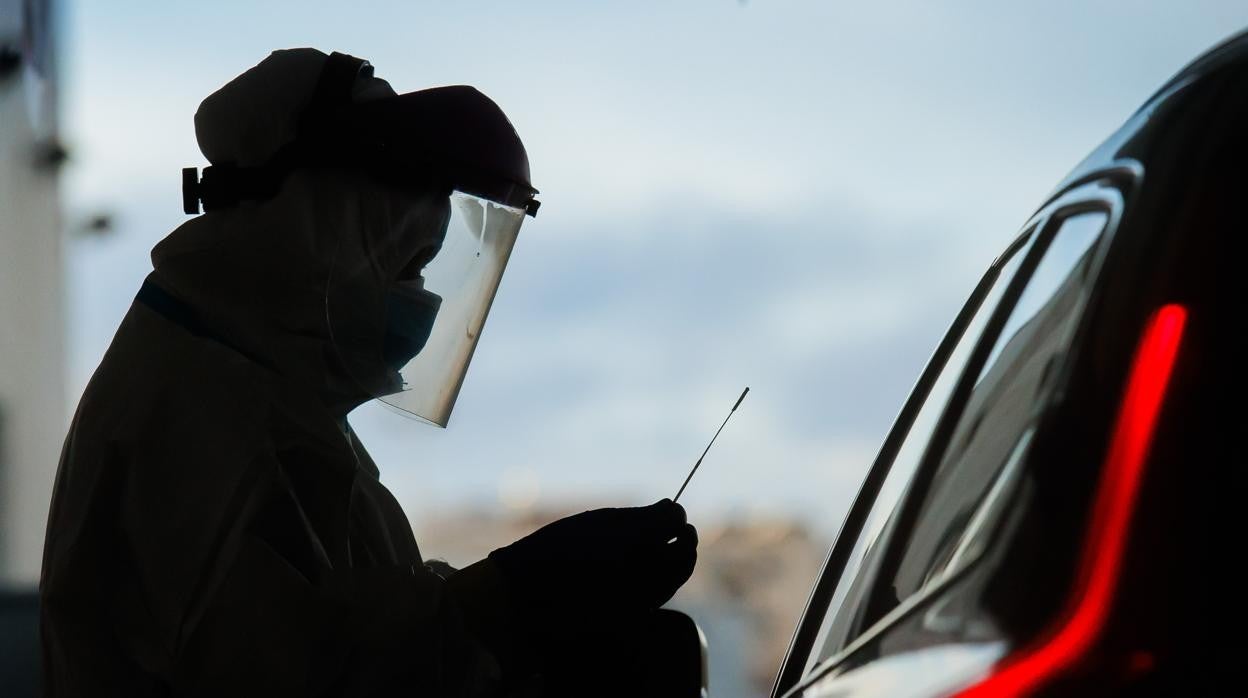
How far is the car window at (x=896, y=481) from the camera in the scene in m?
1.53

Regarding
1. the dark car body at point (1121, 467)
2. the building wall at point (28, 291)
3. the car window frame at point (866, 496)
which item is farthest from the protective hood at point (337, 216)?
the building wall at point (28, 291)

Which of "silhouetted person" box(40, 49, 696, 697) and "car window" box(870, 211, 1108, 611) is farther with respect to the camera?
"silhouetted person" box(40, 49, 696, 697)

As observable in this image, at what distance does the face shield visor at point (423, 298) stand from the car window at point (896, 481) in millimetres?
663

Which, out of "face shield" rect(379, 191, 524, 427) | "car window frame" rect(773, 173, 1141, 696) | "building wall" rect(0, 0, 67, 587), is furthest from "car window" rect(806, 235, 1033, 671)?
"building wall" rect(0, 0, 67, 587)

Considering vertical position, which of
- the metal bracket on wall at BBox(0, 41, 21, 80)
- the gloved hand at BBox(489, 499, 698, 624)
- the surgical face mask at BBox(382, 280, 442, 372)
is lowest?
the gloved hand at BBox(489, 499, 698, 624)

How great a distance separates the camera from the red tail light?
89cm

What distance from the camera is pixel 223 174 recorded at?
183 cm

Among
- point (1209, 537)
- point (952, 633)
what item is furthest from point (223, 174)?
point (1209, 537)

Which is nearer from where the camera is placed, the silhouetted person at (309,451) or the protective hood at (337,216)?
the silhouetted person at (309,451)

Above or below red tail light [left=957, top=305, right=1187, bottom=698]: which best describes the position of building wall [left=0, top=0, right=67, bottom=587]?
below

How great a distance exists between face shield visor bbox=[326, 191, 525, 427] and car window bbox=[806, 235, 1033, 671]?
66cm

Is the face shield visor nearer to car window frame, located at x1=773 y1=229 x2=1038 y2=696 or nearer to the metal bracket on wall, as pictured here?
car window frame, located at x1=773 y1=229 x2=1038 y2=696

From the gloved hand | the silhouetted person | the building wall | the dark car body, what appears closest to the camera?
the dark car body

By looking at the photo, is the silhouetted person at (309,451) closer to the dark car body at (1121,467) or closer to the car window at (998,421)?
the car window at (998,421)
